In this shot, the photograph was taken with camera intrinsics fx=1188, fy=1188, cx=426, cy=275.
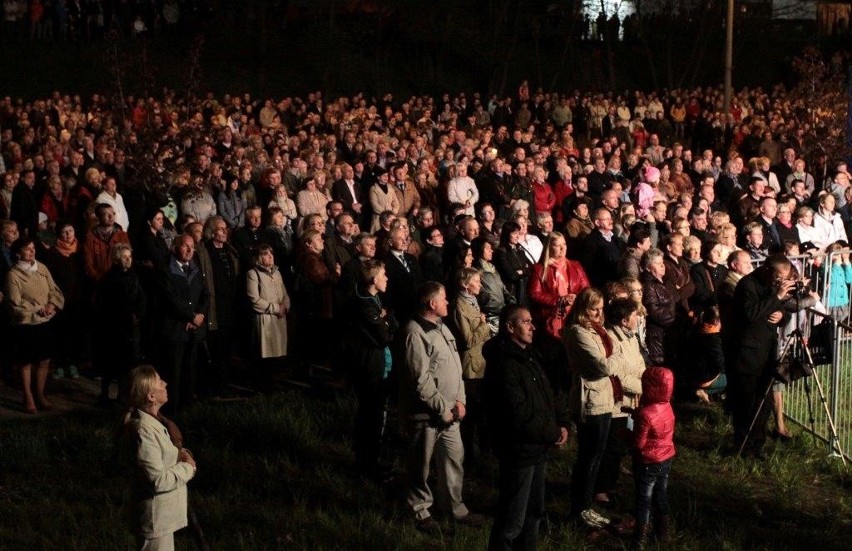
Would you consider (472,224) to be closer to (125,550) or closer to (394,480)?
(394,480)

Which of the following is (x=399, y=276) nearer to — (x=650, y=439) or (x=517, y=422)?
(x=650, y=439)

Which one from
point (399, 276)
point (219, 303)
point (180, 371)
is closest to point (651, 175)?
point (399, 276)

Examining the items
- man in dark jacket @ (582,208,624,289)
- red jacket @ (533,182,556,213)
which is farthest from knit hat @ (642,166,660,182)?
man in dark jacket @ (582,208,624,289)

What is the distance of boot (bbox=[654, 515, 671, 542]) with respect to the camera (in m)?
8.02

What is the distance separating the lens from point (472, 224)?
12.4 metres

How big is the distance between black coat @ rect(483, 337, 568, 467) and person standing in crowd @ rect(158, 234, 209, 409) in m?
4.48

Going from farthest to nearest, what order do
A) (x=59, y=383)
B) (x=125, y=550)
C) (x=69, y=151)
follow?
(x=69, y=151)
(x=59, y=383)
(x=125, y=550)

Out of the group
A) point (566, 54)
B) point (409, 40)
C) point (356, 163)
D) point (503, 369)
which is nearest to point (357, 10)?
point (409, 40)

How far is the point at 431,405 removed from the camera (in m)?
7.93

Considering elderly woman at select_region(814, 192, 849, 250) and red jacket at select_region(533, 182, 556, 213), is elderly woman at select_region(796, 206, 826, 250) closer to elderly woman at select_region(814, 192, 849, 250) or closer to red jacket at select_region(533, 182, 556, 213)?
elderly woman at select_region(814, 192, 849, 250)

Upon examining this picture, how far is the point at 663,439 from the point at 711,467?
224 centimetres

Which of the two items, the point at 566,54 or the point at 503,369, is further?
the point at 566,54

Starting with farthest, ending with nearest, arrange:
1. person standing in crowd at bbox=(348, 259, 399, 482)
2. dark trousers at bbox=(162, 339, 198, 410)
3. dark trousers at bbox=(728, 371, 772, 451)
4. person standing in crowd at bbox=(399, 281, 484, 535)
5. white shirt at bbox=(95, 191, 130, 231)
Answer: white shirt at bbox=(95, 191, 130, 231), dark trousers at bbox=(162, 339, 198, 410), dark trousers at bbox=(728, 371, 772, 451), person standing in crowd at bbox=(348, 259, 399, 482), person standing in crowd at bbox=(399, 281, 484, 535)

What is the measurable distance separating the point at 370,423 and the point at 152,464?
2.92m
